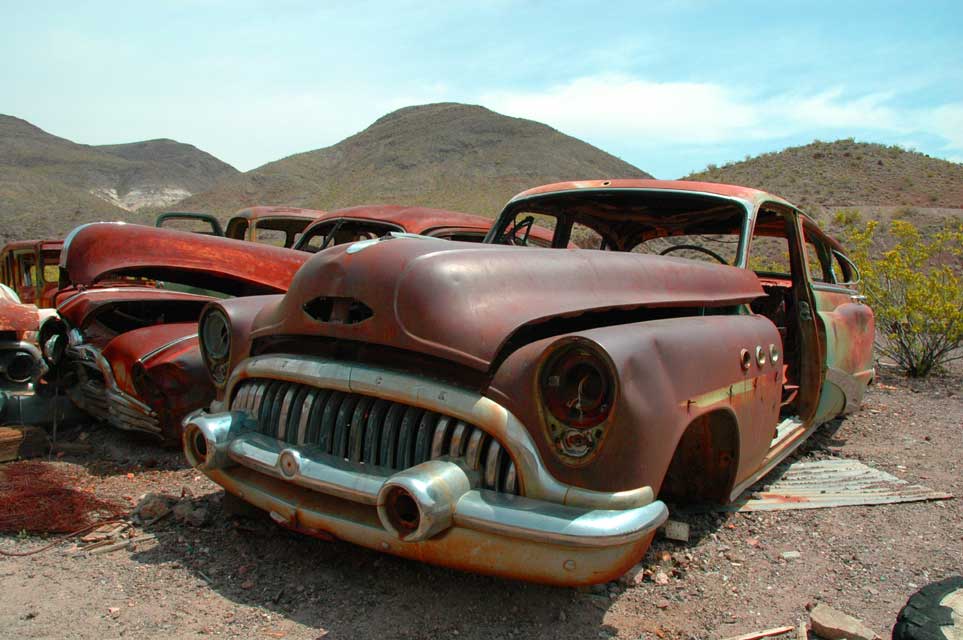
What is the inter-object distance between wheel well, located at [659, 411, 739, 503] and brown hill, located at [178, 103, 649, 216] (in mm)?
35666

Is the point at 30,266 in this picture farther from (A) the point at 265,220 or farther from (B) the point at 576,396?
(B) the point at 576,396

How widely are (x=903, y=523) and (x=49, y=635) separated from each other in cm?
328

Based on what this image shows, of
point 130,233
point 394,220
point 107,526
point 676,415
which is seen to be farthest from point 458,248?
point 394,220

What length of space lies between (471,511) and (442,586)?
0.61m

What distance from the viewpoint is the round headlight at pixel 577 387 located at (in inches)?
79.9

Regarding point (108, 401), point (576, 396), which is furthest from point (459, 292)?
point (108, 401)

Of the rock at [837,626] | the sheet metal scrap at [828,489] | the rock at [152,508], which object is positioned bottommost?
the sheet metal scrap at [828,489]

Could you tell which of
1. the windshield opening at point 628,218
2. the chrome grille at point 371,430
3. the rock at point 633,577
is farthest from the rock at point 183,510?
the windshield opening at point 628,218

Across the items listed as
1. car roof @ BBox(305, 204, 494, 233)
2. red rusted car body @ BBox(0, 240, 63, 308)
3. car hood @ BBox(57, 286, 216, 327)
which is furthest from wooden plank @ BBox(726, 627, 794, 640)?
red rusted car body @ BBox(0, 240, 63, 308)

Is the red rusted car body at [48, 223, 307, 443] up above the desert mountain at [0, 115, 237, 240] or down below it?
below

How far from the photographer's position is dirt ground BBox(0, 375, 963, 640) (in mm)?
2264

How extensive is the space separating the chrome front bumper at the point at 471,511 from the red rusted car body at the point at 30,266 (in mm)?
5771

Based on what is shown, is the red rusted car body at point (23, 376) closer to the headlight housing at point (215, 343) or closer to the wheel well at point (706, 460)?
the headlight housing at point (215, 343)

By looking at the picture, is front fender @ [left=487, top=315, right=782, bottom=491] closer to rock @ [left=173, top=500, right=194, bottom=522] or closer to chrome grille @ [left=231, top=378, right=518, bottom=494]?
chrome grille @ [left=231, top=378, right=518, bottom=494]
